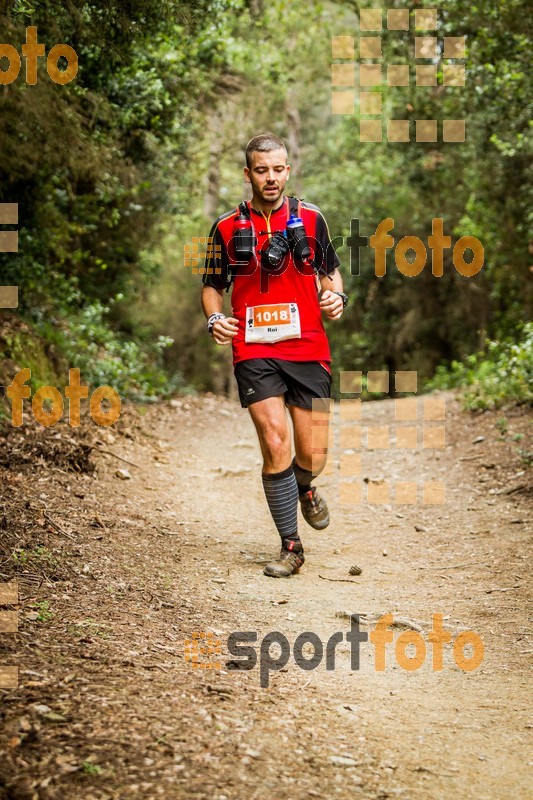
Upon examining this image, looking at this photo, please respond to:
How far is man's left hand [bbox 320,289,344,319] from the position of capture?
5383 mm

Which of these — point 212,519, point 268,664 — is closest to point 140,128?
point 212,519

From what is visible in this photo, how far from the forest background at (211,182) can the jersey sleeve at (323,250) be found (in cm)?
196

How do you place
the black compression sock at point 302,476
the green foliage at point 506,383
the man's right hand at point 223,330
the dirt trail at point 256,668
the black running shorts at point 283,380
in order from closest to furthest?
the dirt trail at point 256,668 < the man's right hand at point 223,330 < the black running shorts at point 283,380 < the black compression sock at point 302,476 < the green foliage at point 506,383

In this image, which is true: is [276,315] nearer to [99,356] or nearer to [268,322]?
[268,322]

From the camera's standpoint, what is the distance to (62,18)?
5918mm

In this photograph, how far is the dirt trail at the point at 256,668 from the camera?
282 centimetres

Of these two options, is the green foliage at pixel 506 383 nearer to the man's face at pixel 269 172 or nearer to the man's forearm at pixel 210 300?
the man's forearm at pixel 210 300

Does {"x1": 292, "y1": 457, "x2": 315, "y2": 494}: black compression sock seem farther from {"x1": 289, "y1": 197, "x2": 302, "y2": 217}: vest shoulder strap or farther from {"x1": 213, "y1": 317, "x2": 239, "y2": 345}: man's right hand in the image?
{"x1": 289, "y1": 197, "x2": 302, "y2": 217}: vest shoulder strap

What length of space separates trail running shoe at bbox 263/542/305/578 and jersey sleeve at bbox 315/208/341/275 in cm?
188

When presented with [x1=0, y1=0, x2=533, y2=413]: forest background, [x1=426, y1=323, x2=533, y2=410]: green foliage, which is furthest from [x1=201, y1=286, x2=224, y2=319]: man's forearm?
[x1=426, y1=323, x2=533, y2=410]: green foliage

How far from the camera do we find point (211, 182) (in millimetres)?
22344

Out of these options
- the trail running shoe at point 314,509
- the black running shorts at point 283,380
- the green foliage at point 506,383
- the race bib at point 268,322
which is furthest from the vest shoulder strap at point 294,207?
the green foliage at point 506,383

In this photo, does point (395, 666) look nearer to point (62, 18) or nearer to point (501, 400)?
point (62, 18)

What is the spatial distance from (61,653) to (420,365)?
809 inches
